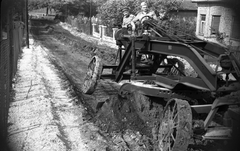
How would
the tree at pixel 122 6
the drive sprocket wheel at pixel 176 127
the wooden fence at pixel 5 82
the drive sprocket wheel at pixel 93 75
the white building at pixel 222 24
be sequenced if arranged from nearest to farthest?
the white building at pixel 222 24, the drive sprocket wheel at pixel 176 127, the wooden fence at pixel 5 82, the drive sprocket wheel at pixel 93 75, the tree at pixel 122 6

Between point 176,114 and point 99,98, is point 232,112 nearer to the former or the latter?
point 176,114

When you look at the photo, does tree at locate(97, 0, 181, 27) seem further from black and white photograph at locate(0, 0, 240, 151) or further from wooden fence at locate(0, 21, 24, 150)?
wooden fence at locate(0, 21, 24, 150)

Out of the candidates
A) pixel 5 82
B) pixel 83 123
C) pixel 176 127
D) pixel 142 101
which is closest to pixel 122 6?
pixel 142 101

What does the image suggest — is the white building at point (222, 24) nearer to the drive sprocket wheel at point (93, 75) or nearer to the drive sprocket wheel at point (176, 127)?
the drive sprocket wheel at point (176, 127)

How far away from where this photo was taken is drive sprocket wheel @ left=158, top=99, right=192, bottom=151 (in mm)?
4703

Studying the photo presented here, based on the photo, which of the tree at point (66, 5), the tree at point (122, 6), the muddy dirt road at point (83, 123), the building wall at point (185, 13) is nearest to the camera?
the muddy dirt road at point (83, 123)

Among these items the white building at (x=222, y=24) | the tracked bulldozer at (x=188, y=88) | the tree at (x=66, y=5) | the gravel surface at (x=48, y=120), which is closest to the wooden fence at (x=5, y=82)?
the gravel surface at (x=48, y=120)

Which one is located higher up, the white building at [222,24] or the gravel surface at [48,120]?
the white building at [222,24]

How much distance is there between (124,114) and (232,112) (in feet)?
10.3

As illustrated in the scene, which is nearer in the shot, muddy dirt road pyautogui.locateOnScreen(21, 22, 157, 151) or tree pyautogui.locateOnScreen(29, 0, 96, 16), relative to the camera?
muddy dirt road pyautogui.locateOnScreen(21, 22, 157, 151)

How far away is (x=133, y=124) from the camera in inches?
264

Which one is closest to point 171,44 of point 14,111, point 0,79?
point 0,79

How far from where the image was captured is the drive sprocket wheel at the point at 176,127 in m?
4.70

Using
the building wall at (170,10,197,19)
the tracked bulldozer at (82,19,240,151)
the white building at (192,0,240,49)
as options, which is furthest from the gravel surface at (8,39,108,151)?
the building wall at (170,10,197,19)
